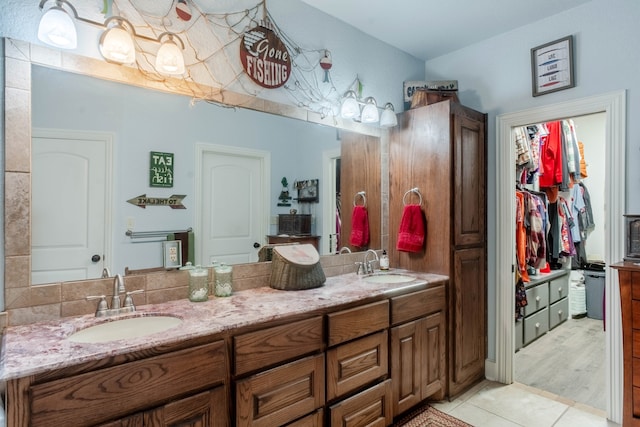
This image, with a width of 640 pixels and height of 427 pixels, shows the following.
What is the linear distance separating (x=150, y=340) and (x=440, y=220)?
6.41ft

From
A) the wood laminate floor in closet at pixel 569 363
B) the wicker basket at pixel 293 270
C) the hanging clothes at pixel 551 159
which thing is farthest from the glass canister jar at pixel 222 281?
the hanging clothes at pixel 551 159

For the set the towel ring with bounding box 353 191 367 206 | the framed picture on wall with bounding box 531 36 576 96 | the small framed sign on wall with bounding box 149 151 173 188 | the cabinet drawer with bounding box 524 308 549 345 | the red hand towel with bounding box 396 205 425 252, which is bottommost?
the cabinet drawer with bounding box 524 308 549 345

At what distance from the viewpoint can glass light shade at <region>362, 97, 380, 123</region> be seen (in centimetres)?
255

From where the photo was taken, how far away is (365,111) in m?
2.55

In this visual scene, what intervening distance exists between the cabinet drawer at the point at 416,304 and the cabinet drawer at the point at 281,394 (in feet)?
1.94

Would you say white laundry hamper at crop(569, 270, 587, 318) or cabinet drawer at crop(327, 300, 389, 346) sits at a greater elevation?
cabinet drawer at crop(327, 300, 389, 346)

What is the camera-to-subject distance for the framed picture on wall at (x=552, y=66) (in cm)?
234

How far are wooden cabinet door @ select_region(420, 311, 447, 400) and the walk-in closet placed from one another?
0.88 metres

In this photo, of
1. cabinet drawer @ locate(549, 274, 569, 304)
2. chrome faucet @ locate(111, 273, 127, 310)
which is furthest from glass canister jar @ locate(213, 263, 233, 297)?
cabinet drawer @ locate(549, 274, 569, 304)

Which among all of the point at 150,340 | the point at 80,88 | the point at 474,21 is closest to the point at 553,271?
the point at 474,21

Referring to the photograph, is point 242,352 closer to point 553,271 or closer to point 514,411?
point 514,411

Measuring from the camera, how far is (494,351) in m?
2.76

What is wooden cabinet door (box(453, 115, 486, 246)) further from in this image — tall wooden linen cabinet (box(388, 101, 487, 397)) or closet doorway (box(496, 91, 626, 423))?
closet doorway (box(496, 91, 626, 423))

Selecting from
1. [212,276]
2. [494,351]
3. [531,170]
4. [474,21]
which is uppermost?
[474,21]
